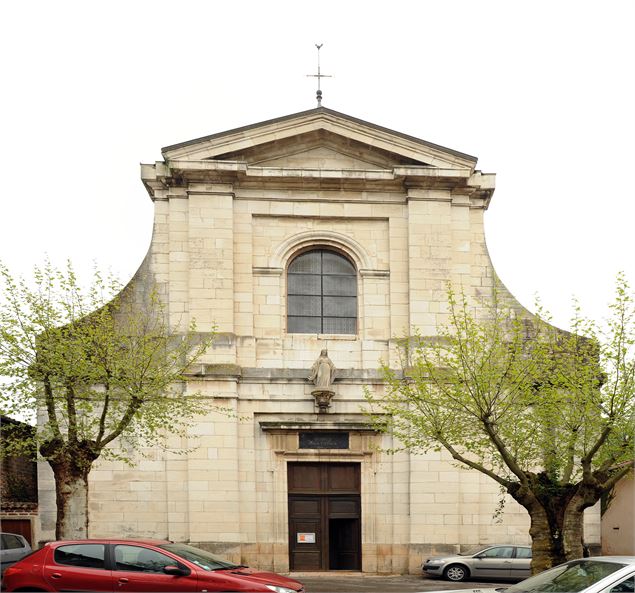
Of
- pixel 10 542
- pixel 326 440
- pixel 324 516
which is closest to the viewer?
pixel 10 542

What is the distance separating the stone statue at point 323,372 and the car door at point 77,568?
10.4 metres

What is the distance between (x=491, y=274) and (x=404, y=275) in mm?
2382

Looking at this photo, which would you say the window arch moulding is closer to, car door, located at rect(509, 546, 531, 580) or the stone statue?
the stone statue

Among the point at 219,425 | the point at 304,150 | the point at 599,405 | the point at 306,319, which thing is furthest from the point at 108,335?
the point at 599,405

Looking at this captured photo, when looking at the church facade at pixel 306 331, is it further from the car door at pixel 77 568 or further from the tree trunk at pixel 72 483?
the car door at pixel 77 568

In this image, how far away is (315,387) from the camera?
24250mm

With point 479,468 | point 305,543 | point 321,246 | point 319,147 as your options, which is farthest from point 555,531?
point 319,147

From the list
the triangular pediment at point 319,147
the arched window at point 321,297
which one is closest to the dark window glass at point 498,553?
the arched window at point 321,297

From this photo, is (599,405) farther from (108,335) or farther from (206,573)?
(108,335)

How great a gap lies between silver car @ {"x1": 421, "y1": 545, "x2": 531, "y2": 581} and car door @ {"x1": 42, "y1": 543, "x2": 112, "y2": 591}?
10.9 m

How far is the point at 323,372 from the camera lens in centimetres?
2405

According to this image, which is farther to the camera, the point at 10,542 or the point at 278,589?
the point at 10,542

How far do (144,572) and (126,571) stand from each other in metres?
0.28

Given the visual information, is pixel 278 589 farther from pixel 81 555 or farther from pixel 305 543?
pixel 305 543
